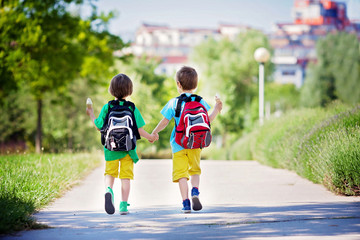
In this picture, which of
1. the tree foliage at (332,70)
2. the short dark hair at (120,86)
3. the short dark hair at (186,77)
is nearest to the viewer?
the short dark hair at (120,86)

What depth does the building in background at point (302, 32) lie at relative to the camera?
439ft

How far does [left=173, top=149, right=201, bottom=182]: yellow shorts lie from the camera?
18.8 feet

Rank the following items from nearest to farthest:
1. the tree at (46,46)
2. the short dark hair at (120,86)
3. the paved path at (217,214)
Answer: the paved path at (217,214), the short dark hair at (120,86), the tree at (46,46)

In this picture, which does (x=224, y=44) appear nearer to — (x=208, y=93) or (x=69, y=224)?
(x=208, y=93)

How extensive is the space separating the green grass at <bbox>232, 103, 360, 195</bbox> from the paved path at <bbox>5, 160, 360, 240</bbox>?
25cm

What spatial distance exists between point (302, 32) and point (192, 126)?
14327 centimetres

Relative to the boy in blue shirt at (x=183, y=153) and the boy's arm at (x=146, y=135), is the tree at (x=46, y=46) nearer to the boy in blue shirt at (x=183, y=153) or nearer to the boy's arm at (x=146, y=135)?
the boy's arm at (x=146, y=135)

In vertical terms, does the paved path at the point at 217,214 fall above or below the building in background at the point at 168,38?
below

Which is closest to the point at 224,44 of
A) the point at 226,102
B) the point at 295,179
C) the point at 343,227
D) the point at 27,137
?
the point at 226,102

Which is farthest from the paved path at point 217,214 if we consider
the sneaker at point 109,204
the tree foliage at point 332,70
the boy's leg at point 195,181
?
the tree foliage at point 332,70

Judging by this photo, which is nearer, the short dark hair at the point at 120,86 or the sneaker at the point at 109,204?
the sneaker at the point at 109,204

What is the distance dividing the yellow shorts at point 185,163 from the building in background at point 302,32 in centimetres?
11549

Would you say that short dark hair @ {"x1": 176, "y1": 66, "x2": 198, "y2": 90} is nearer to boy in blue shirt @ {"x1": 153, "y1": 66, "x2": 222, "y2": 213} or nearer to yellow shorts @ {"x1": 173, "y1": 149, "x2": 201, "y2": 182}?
boy in blue shirt @ {"x1": 153, "y1": 66, "x2": 222, "y2": 213}

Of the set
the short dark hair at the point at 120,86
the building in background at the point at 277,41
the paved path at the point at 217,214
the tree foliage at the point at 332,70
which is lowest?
the paved path at the point at 217,214
